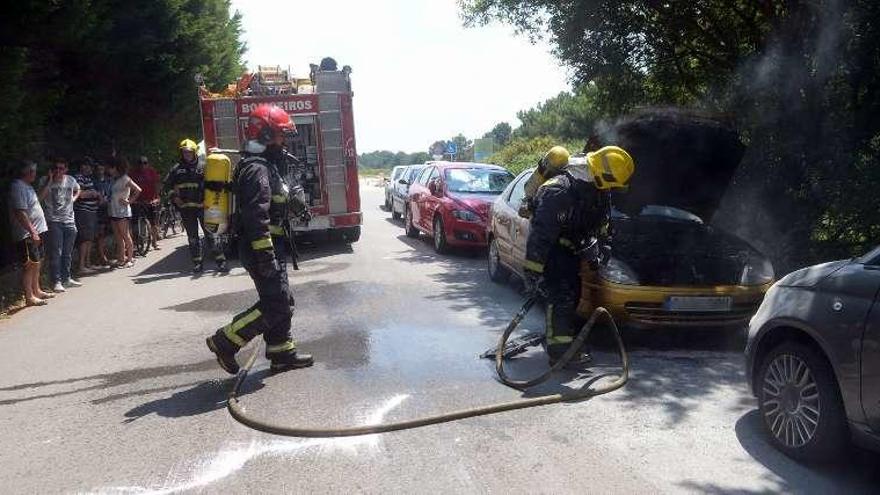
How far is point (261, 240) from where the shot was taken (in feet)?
17.0

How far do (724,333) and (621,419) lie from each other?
2601 millimetres

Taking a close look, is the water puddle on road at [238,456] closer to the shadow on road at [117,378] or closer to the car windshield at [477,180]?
the shadow on road at [117,378]

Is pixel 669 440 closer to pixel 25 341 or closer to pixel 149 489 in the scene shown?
pixel 149 489

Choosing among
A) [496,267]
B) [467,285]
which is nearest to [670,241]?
[496,267]

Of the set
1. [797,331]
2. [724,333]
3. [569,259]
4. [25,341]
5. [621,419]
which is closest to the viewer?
[797,331]

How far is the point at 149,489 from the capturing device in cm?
369

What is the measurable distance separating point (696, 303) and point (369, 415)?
2.96 meters

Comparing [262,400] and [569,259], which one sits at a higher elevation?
[569,259]

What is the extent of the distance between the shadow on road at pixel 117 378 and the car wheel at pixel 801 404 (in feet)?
14.1

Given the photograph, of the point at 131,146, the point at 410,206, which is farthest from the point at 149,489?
the point at 131,146

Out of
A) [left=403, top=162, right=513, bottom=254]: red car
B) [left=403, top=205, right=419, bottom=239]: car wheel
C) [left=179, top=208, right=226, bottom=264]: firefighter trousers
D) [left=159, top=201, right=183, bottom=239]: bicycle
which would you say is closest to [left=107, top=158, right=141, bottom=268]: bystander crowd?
[left=179, top=208, right=226, bottom=264]: firefighter trousers

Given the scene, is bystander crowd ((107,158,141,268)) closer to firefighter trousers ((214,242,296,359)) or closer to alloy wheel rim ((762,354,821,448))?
firefighter trousers ((214,242,296,359))

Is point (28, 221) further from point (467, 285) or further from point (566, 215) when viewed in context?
point (566, 215)

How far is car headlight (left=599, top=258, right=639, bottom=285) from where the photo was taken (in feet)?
19.6
